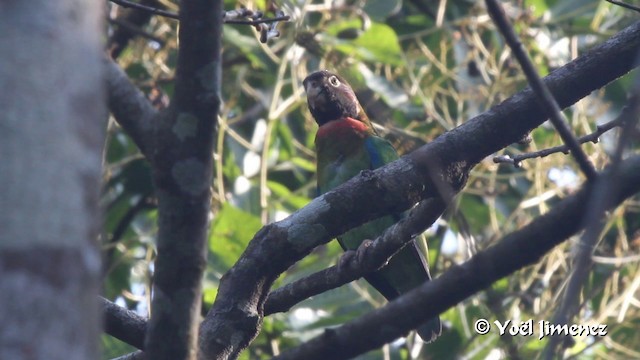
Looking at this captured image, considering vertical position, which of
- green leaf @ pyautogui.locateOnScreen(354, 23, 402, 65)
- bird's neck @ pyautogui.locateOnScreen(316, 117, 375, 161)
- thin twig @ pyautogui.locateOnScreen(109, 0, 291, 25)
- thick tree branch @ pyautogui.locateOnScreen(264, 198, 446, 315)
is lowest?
thick tree branch @ pyautogui.locateOnScreen(264, 198, 446, 315)

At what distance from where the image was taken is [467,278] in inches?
90.4

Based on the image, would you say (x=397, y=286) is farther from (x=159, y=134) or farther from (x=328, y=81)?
(x=159, y=134)

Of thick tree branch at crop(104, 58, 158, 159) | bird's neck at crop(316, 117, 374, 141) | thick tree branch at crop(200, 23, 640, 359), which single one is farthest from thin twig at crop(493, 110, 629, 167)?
bird's neck at crop(316, 117, 374, 141)

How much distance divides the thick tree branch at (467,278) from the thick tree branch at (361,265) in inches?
31.9

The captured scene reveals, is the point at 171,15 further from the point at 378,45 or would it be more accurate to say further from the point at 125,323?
the point at 378,45

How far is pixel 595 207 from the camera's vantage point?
6.16 feet

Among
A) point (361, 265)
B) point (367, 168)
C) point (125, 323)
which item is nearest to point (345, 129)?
point (367, 168)

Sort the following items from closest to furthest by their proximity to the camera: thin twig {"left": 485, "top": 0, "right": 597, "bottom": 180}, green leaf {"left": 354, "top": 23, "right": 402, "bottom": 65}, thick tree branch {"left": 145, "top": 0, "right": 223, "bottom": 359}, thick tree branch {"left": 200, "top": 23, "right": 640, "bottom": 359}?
thin twig {"left": 485, "top": 0, "right": 597, "bottom": 180}
thick tree branch {"left": 145, "top": 0, "right": 223, "bottom": 359}
thick tree branch {"left": 200, "top": 23, "right": 640, "bottom": 359}
green leaf {"left": 354, "top": 23, "right": 402, "bottom": 65}

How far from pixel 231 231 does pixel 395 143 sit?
1517mm

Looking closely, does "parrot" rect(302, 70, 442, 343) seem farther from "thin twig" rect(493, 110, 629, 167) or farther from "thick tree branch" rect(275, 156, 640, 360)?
"thick tree branch" rect(275, 156, 640, 360)

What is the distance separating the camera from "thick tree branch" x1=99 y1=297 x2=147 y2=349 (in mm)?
3363

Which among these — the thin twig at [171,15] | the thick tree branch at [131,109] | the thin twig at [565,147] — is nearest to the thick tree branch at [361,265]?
the thin twig at [565,147]

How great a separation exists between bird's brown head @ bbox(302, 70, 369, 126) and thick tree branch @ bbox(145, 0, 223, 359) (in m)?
3.77

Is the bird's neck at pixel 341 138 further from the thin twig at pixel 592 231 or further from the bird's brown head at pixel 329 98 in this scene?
the thin twig at pixel 592 231
